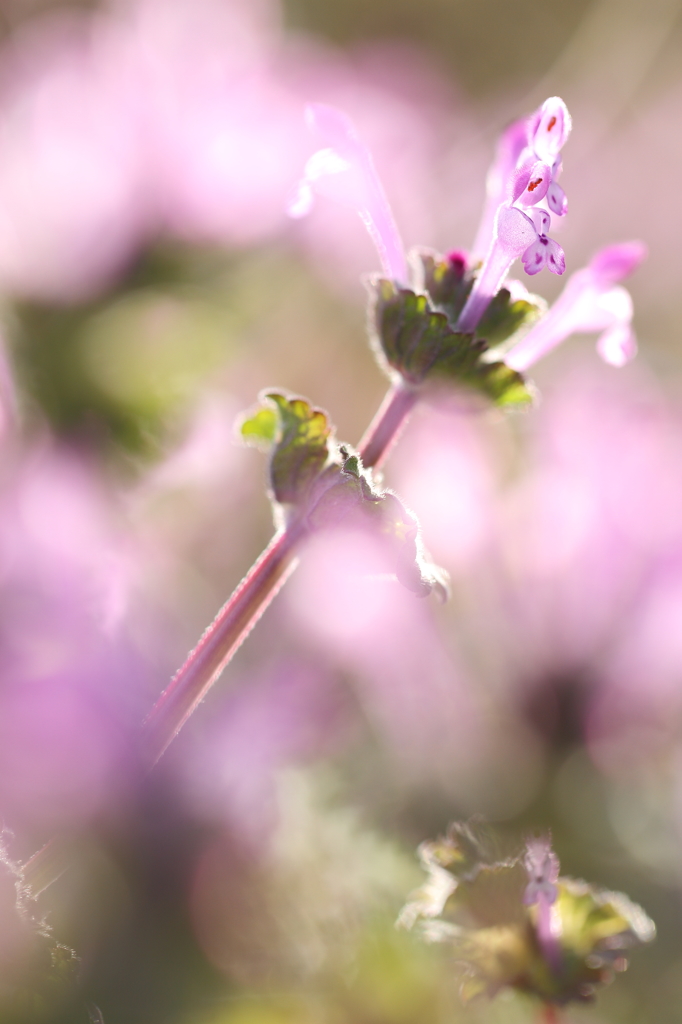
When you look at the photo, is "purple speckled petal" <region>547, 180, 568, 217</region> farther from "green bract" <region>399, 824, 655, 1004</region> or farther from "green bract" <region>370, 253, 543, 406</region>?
"green bract" <region>399, 824, 655, 1004</region>

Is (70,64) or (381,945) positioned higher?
(70,64)

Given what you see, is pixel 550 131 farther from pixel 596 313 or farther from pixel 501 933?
pixel 501 933

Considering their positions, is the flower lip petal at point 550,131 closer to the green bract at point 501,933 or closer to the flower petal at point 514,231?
the flower petal at point 514,231

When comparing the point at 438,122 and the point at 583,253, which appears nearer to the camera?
the point at 438,122

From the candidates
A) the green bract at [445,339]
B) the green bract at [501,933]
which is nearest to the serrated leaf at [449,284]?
the green bract at [445,339]

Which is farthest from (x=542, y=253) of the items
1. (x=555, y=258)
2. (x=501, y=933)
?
(x=501, y=933)

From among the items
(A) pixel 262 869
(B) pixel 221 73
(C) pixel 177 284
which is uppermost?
(B) pixel 221 73

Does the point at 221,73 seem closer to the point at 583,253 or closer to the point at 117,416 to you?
the point at 117,416

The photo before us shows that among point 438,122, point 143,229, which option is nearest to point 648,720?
point 143,229
